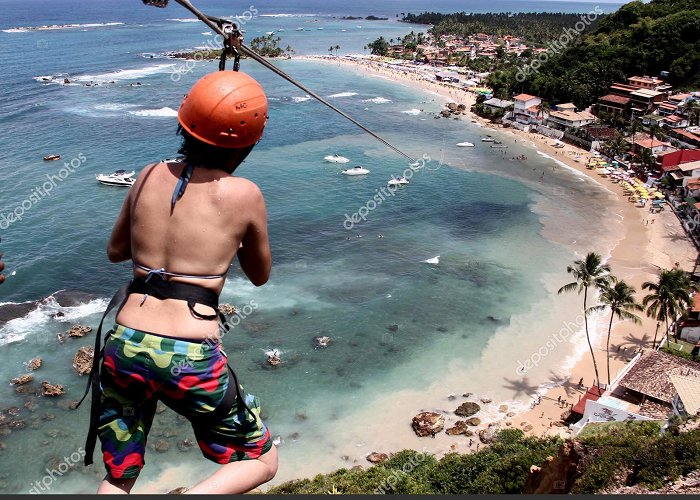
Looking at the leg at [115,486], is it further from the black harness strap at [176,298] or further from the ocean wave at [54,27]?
the ocean wave at [54,27]

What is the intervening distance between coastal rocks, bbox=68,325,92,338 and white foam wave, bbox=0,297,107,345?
1151mm

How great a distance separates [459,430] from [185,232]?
18552 millimetres

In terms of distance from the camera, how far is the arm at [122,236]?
3.13 metres

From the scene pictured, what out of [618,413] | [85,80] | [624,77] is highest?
[624,77]

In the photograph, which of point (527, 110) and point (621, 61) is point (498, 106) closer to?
point (527, 110)

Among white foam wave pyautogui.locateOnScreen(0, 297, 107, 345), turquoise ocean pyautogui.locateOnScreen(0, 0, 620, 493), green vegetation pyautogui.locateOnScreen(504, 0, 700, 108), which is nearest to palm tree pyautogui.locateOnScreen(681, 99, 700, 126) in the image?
green vegetation pyautogui.locateOnScreen(504, 0, 700, 108)

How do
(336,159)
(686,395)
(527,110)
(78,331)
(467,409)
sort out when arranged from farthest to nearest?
1. (527,110)
2. (336,159)
3. (78,331)
4. (467,409)
5. (686,395)

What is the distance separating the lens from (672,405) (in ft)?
60.0

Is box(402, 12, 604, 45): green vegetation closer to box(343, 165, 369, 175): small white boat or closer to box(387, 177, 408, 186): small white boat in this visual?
box(343, 165, 369, 175): small white boat

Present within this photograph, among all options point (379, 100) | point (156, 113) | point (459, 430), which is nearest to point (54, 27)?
point (156, 113)

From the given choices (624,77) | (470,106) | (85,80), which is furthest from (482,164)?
(85,80)

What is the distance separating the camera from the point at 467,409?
20.7 meters

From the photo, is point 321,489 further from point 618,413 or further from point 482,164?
point 482,164

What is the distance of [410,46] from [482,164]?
7964 cm
